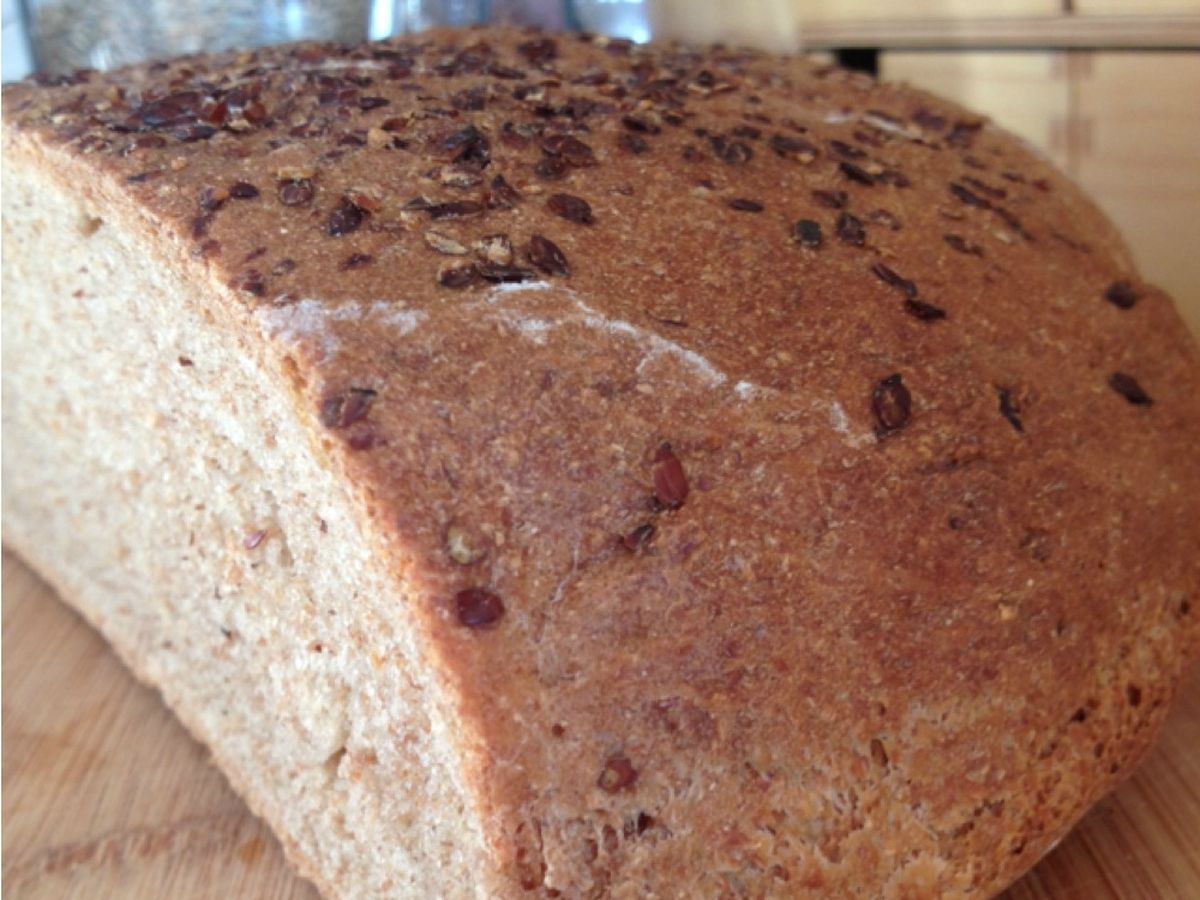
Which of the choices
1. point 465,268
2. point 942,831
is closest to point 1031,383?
point 942,831

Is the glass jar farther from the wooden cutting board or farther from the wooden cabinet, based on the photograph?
the wooden cabinet

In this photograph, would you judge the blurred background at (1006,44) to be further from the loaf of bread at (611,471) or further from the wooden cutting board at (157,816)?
the wooden cutting board at (157,816)

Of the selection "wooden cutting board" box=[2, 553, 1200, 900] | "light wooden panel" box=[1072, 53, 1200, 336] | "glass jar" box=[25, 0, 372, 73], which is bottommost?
"wooden cutting board" box=[2, 553, 1200, 900]

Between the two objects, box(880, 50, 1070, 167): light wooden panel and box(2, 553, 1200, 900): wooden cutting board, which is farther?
box(880, 50, 1070, 167): light wooden panel

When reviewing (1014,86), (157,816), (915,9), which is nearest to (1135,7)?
(1014,86)

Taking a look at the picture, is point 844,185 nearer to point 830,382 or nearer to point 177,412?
point 830,382

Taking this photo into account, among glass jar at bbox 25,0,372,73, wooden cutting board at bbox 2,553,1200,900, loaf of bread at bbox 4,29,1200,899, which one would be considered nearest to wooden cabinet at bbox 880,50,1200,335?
loaf of bread at bbox 4,29,1200,899

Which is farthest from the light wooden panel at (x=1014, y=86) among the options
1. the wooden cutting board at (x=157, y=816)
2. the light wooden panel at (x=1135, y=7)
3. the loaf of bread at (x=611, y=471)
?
the wooden cutting board at (x=157, y=816)
